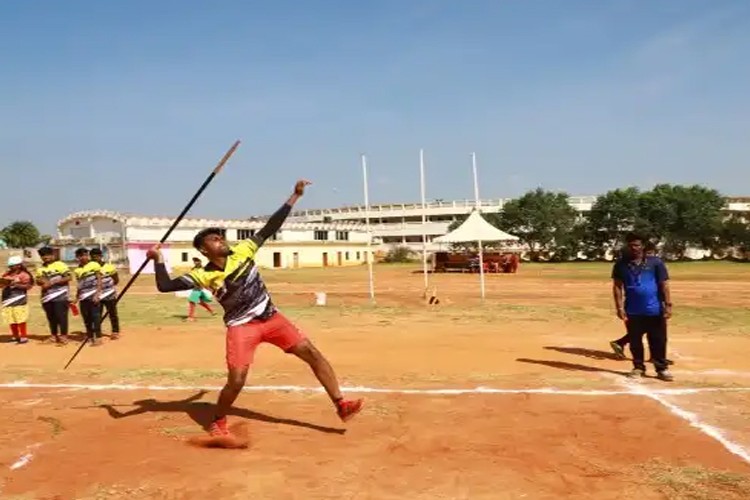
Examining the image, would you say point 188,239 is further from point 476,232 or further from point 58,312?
point 58,312

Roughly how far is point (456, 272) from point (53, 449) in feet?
136

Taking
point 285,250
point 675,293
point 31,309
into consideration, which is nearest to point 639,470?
point 31,309

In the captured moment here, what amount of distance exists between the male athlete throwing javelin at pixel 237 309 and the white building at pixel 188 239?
5275 centimetres

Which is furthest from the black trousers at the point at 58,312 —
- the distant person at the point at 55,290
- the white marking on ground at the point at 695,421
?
the white marking on ground at the point at 695,421

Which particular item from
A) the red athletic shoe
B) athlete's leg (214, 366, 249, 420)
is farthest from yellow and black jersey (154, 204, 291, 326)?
the red athletic shoe

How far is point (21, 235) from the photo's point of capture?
90.0m

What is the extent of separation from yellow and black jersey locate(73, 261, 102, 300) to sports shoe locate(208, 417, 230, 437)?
23.7 ft

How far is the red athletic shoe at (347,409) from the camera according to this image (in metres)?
5.90

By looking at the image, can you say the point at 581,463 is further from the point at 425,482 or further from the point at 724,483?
the point at 425,482

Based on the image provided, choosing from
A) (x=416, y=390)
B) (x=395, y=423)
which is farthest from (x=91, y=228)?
(x=395, y=423)

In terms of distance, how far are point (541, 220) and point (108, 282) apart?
66782 mm

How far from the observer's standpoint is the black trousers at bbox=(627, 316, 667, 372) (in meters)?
8.26

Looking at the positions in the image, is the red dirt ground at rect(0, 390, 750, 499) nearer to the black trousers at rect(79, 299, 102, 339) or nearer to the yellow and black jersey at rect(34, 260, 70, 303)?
the black trousers at rect(79, 299, 102, 339)

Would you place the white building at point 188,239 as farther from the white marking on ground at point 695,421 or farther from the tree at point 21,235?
the white marking on ground at point 695,421
